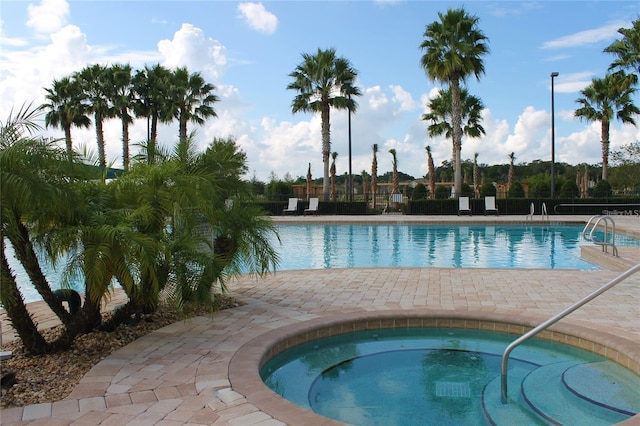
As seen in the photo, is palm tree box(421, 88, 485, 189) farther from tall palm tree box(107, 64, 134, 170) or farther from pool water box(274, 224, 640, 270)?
tall palm tree box(107, 64, 134, 170)

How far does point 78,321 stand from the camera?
478cm

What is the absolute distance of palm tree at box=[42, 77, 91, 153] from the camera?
27.2 meters

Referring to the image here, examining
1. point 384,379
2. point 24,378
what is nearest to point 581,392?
point 384,379

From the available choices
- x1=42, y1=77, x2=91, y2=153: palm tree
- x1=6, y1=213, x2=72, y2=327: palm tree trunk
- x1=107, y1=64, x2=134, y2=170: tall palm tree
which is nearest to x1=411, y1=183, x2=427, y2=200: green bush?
x1=107, y1=64, x2=134, y2=170: tall palm tree

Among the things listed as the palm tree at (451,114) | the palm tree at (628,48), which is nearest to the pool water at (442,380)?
the palm tree at (628,48)

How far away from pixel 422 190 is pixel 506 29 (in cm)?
1694

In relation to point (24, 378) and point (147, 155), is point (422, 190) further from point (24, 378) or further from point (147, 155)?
point (24, 378)

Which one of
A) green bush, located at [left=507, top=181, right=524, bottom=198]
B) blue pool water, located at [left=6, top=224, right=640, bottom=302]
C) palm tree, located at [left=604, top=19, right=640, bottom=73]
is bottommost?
blue pool water, located at [left=6, top=224, right=640, bottom=302]

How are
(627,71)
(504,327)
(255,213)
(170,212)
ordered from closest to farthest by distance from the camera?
1. (170,212)
2. (504,327)
3. (255,213)
4. (627,71)

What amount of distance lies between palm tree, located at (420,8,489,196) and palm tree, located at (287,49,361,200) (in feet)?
13.7

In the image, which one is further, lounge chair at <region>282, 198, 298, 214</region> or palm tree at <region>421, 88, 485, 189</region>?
palm tree at <region>421, 88, 485, 189</region>

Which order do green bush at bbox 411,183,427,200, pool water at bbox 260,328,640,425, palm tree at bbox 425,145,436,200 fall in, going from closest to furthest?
pool water at bbox 260,328,640,425
green bush at bbox 411,183,427,200
palm tree at bbox 425,145,436,200

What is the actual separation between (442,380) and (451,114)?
2837cm

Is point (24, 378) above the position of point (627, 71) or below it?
below
